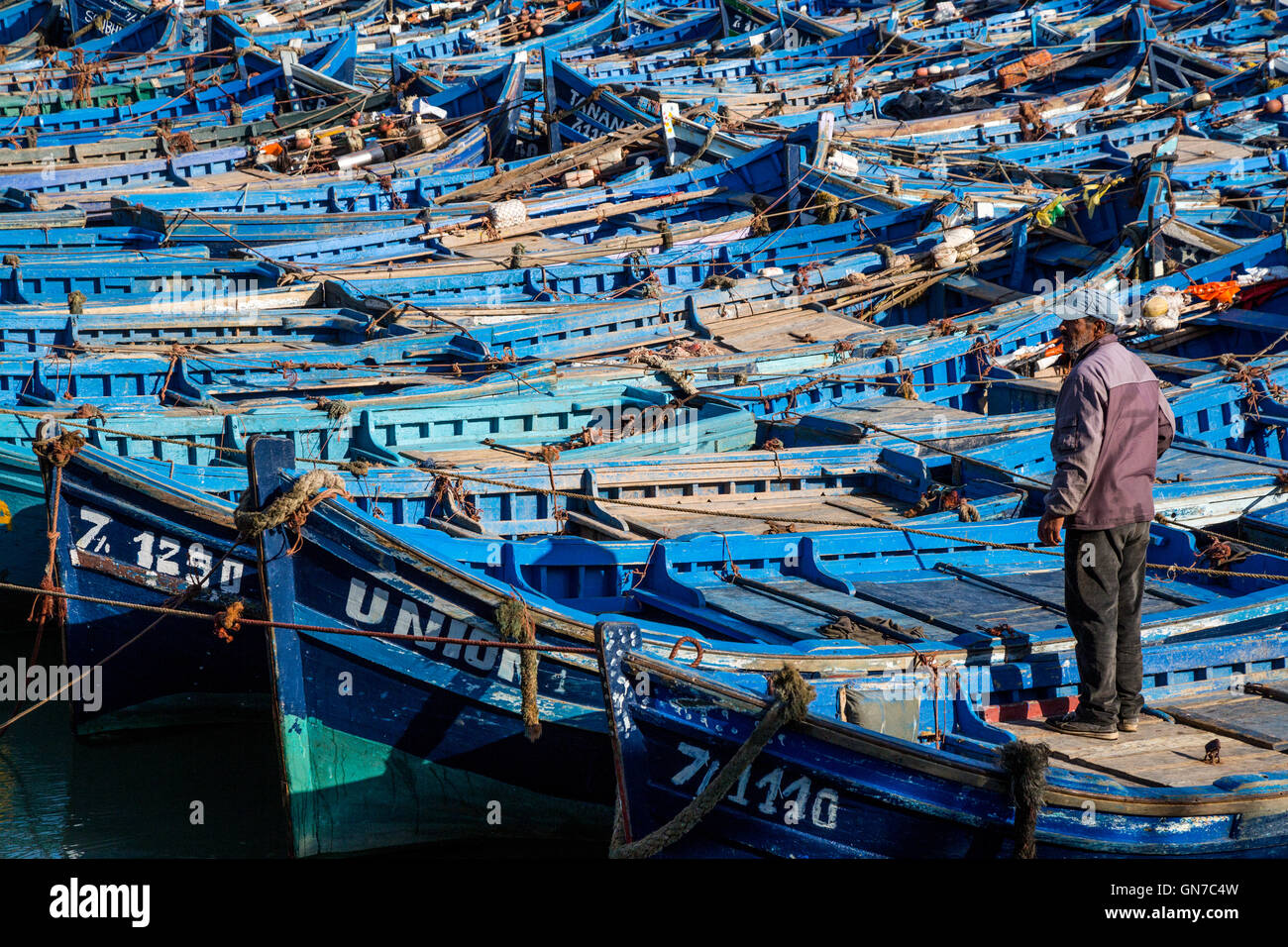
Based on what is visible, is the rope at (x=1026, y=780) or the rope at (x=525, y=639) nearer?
the rope at (x=1026, y=780)

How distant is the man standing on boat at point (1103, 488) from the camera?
22.7 feet

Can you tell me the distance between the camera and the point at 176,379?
41.6ft

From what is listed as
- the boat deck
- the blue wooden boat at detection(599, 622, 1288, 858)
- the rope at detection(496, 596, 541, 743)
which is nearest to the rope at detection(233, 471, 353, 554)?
the rope at detection(496, 596, 541, 743)

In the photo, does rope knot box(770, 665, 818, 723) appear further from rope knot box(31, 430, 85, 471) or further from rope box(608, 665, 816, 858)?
rope knot box(31, 430, 85, 471)

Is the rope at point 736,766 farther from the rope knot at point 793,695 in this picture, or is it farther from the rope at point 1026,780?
the rope at point 1026,780

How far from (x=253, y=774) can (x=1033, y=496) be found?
5582 mm

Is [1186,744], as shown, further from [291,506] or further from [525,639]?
[291,506]

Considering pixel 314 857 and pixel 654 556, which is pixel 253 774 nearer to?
pixel 314 857

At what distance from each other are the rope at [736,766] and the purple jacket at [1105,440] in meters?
1.63

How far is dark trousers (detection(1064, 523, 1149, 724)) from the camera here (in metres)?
7.02

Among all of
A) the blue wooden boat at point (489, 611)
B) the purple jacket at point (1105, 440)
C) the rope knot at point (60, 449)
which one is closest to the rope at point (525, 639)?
the blue wooden boat at point (489, 611)

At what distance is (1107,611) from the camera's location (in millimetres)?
7059
